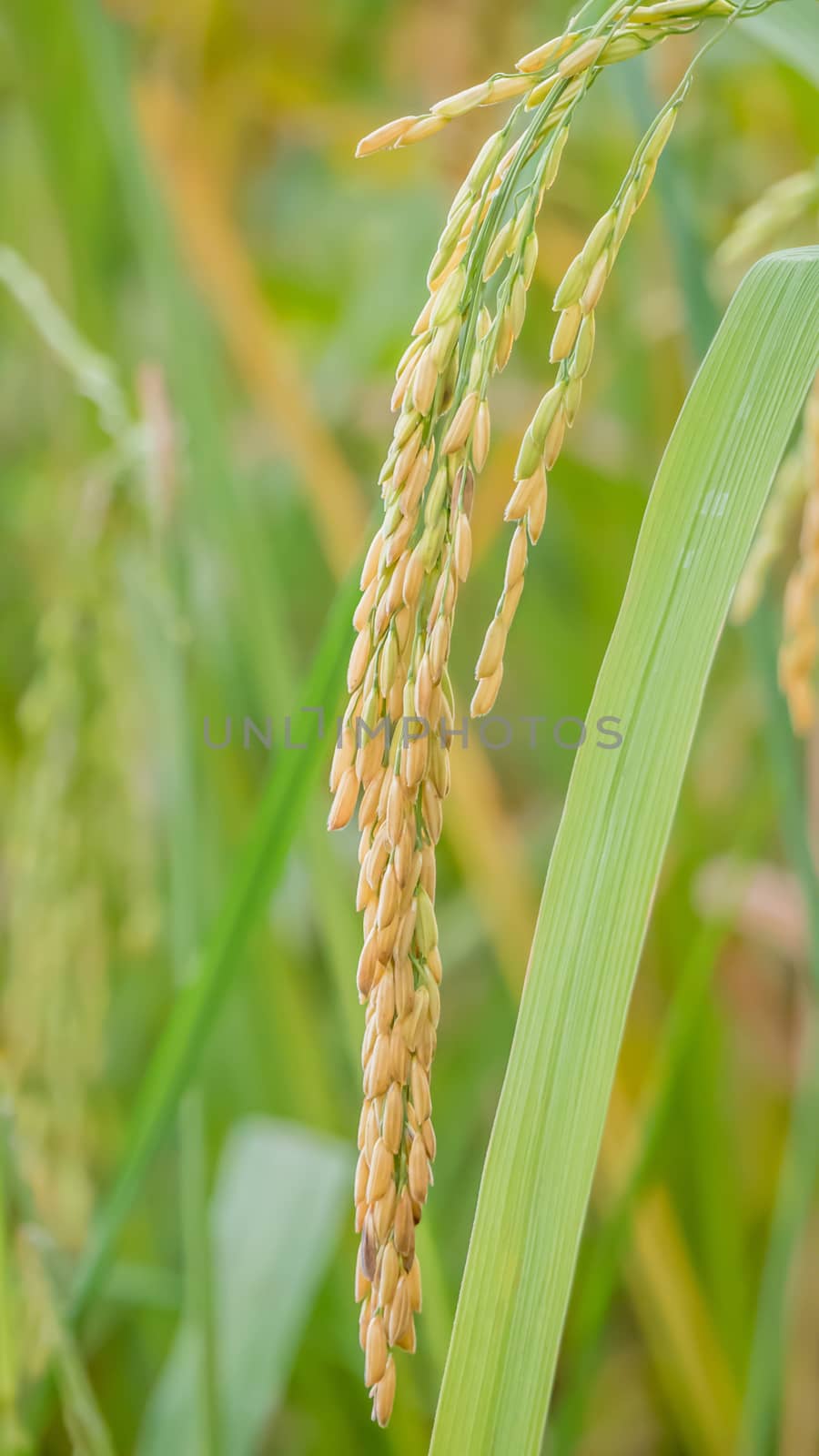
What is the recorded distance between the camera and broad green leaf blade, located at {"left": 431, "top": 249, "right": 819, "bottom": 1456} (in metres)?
0.33

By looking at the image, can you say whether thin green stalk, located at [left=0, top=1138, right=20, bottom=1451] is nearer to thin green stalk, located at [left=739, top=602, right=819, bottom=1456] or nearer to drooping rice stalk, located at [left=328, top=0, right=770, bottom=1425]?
drooping rice stalk, located at [left=328, top=0, right=770, bottom=1425]

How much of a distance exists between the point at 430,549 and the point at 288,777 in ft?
0.70

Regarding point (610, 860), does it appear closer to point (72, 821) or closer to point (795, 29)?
point (795, 29)

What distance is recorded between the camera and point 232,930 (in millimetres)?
512

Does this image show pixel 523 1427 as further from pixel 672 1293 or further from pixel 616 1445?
pixel 616 1445

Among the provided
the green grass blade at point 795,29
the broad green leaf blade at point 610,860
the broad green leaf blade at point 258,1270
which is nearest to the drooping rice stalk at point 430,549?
the broad green leaf blade at point 610,860

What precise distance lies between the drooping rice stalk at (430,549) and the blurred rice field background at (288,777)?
64 millimetres

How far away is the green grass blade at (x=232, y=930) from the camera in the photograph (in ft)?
1.63

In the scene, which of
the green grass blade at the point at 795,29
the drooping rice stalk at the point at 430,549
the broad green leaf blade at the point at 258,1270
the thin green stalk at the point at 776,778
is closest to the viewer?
the drooping rice stalk at the point at 430,549

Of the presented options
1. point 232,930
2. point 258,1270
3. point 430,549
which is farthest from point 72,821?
point 430,549

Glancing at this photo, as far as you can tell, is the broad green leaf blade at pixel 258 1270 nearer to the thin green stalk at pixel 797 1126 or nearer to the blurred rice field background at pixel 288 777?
the blurred rice field background at pixel 288 777

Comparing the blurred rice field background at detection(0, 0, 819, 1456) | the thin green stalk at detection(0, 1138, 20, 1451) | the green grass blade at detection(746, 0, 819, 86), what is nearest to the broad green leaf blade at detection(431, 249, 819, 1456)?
the blurred rice field background at detection(0, 0, 819, 1456)

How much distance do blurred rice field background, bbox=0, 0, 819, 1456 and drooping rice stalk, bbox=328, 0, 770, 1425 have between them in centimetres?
6

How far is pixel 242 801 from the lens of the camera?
1.07 metres
